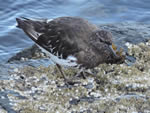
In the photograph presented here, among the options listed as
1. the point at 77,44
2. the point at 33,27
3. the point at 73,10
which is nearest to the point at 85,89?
the point at 77,44

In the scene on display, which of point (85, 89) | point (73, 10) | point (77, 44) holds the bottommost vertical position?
point (85, 89)

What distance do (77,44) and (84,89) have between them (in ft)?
3.09

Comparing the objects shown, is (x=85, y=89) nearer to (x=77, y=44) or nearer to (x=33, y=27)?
(x=77, y=44)

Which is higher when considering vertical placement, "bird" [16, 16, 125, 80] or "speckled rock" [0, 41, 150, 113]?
"bird" [16, 16, 125, 80]

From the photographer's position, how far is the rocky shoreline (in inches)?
207

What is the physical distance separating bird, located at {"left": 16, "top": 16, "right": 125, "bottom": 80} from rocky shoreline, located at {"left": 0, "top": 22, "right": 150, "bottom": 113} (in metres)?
0.29

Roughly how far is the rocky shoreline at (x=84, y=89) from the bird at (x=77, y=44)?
29 centimetres

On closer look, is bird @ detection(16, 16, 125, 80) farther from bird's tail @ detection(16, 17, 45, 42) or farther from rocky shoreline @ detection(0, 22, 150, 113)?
rocky shoreline @ detection(0, 22, 150, 113)

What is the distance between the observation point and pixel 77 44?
19.9 ft

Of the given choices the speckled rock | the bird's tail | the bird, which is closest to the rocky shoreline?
the speckled rock

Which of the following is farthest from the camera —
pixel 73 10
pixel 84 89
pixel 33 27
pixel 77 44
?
pixel 73 10

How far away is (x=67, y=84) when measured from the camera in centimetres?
606

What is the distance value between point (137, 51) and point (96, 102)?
87.2 inches

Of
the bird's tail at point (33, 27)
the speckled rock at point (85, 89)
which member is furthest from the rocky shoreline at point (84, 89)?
the bird's tail at point (33, 27)
